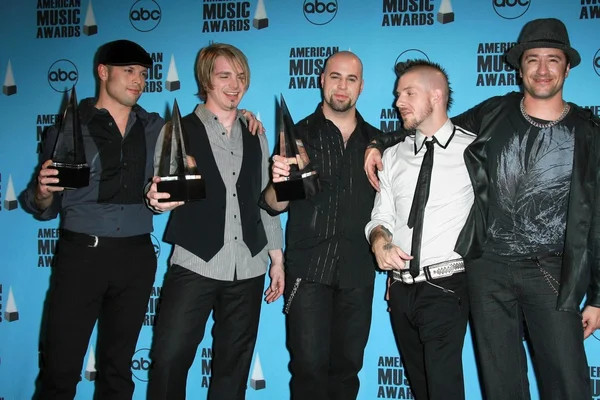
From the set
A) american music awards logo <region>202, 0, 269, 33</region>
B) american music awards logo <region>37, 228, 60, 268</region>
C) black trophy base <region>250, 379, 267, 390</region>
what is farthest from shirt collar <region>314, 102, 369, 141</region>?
american music awards logo <region>37, 228, 60, 268</region>

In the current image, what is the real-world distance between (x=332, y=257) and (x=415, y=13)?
1823 millimetres

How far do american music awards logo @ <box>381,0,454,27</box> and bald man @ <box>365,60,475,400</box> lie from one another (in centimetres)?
83

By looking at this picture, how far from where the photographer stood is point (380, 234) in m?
2.52

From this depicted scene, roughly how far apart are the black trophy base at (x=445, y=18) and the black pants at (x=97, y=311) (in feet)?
7.86

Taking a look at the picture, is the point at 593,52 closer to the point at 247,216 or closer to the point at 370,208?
the point at 370,208

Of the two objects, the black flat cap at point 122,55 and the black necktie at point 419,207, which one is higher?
the black flat cap at point 122,55

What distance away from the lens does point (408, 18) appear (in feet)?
11.4

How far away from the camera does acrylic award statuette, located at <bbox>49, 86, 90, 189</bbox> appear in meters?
2.59

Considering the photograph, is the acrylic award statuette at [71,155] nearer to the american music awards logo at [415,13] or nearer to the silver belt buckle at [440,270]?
the silver belt buckle at [440,270]

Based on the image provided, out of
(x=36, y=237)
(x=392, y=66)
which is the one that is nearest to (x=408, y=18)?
(x=392, y=66)

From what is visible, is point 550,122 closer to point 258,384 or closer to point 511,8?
point 511,8

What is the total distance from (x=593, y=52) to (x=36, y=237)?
4.12m

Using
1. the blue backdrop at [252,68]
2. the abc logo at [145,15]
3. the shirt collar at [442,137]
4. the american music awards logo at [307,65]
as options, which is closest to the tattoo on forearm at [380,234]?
the shirt collar at [442,137]

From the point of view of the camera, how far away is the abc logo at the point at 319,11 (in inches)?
139
